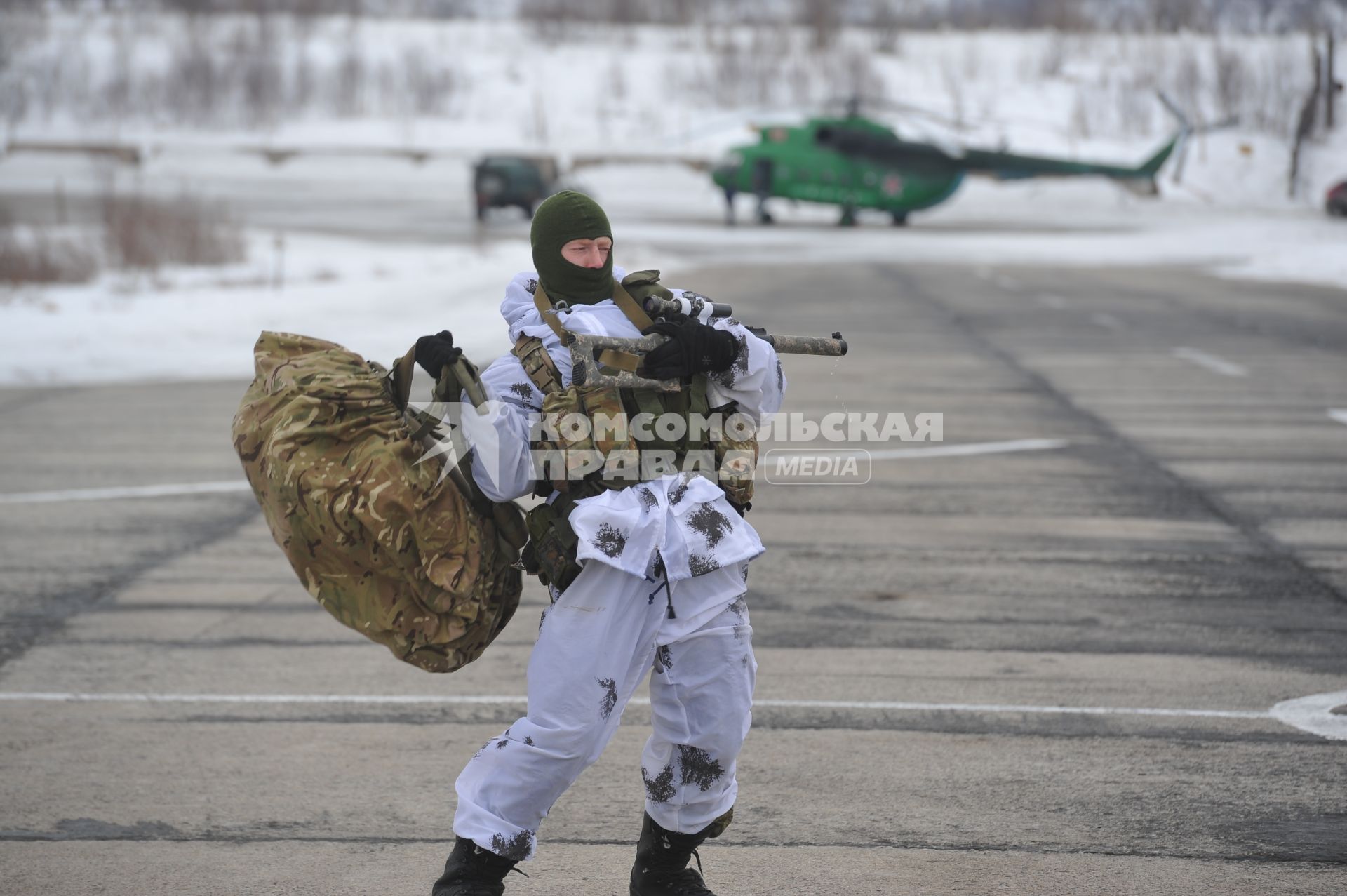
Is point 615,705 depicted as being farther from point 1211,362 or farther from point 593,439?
point 1211,362

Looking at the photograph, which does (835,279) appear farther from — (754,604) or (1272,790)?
(1272,790)

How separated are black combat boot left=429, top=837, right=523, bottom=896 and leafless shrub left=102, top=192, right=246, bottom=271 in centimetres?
1923

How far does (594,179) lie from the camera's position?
57000 millimetres

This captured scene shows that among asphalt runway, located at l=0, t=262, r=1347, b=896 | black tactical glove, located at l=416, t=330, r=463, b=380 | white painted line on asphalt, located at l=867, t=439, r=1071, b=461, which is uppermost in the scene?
black tactical glove, located at l=416, t=330, r=463, b=380

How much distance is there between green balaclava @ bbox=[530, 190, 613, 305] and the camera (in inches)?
140

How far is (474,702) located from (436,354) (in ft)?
7.70

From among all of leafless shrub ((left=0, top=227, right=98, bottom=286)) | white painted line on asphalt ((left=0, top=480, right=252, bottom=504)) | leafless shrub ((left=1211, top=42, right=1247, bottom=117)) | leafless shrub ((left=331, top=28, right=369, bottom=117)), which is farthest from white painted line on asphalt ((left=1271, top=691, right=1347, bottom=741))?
leafless shrub ((left=331, top=28, right=369, bottom=117))

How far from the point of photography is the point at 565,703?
344cm

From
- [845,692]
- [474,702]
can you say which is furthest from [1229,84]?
[474,702]

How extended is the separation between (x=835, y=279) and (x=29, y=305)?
531 inches

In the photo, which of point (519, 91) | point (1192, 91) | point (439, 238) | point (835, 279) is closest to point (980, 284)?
point (835, 279)

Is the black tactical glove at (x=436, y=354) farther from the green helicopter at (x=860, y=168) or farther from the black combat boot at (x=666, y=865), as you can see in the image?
the green helicopter at (x=860, y=168)

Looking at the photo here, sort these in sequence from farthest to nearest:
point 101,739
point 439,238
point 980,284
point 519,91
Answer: point 519,91 < point 439,238 < point 980,284 < point 101,739

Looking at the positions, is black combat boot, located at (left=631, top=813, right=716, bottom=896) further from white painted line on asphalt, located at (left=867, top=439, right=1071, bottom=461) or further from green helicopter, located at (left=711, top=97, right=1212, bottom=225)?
green helicopter, located at (left=711, top=97, right=1212, bottom=225)
